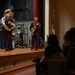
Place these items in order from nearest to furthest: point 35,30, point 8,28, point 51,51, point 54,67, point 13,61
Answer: point 54,67 < point 51,51 < point 13,61 < point 8,28 < point 35,30

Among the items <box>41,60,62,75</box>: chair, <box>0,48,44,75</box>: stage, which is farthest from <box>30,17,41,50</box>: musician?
<box>41,60,62,75</box>: chair

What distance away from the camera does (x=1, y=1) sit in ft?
40.8

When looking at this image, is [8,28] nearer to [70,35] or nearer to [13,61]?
[13,61]

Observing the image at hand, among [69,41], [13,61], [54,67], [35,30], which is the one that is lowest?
[13,61]

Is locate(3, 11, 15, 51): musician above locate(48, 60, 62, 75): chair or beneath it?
above

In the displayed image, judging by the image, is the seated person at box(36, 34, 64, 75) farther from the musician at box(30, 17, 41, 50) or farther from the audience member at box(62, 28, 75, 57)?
the musician at box(30, 17, 41, 50)

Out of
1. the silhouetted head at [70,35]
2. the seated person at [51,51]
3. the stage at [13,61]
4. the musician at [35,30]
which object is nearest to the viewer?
the seated person at [51,51]

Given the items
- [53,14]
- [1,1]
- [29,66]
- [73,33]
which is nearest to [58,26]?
[53,14]

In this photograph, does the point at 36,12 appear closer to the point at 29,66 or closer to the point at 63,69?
the point at 29,66

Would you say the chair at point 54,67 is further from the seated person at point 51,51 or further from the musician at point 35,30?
the musician at point 35,30

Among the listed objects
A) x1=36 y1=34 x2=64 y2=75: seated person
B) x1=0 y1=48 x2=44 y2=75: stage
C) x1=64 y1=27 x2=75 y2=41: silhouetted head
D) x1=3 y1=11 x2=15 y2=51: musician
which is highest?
x1=3 y1=11 x2=15 y2=51: musician

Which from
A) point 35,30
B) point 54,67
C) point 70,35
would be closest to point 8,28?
point 35,30

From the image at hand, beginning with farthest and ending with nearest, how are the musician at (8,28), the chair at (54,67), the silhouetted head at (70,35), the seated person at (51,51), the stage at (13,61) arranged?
the musician at (8,28), the stage at (13,61), the silhouetted head at (70,35), the seated person at (51,51), the chair at (54,67)

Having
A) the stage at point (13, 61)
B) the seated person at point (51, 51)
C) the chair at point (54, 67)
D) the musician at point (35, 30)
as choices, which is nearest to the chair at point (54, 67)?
the chair at point (54, 67)
